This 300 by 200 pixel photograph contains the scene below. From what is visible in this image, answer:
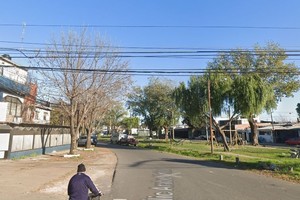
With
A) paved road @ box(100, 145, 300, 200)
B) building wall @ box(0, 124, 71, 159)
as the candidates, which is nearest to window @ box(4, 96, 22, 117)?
building wall @ box(0, 124, 71, 159)

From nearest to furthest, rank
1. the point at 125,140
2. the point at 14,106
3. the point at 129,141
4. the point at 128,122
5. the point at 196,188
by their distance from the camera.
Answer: the point at 196,188 < the point at 14,106 < the point at 129,141 < the point at 125,140 < the point at 128,122

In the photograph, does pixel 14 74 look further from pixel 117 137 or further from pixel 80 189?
pixel 80 189

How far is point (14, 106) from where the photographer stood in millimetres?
34562

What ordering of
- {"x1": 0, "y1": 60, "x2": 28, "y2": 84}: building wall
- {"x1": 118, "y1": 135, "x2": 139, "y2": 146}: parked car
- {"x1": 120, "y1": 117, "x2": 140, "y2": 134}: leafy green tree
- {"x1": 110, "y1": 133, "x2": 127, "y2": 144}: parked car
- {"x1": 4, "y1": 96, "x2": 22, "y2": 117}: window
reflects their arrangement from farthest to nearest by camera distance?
{"x1": 120, "y1": 117, "x2": 140, "y2": 134}: leafy green tree → {"x1": 110, "y1": 133, "x2": 127, "y2": 144}: parked car → {"x1": 118, "y1": 135, "x2": 139, "y2": 146}: parked car → {"x1": 0, "y1": 60, "x2": 28, "y2": 84}: building wall → {"x1": 4, "y1": 96, "x2": 22, "y2": 117}: window

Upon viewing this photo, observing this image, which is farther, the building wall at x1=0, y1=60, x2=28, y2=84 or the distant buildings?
the building wall at x1=0, y1=60, x2=28, y2=84

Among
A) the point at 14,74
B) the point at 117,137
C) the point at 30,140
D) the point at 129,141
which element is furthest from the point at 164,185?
the point at 117,137

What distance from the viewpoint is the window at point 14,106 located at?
109 feet

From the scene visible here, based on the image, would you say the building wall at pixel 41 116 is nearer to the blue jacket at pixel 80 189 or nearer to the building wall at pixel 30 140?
the building wall at pixel 30 140

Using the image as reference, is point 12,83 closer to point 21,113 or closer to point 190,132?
point 21,113

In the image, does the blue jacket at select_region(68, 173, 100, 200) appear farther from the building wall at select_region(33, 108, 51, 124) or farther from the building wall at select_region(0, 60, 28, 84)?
the building wall at select_region(33, 108, 51, 124)

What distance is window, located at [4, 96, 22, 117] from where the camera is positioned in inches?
1310

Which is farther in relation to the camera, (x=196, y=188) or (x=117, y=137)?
(x=117, y=137)

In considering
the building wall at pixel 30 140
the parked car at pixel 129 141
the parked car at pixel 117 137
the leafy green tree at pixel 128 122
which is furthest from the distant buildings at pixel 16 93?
the leafy green tree at pixel 128 122

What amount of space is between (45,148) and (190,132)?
69481 mm
